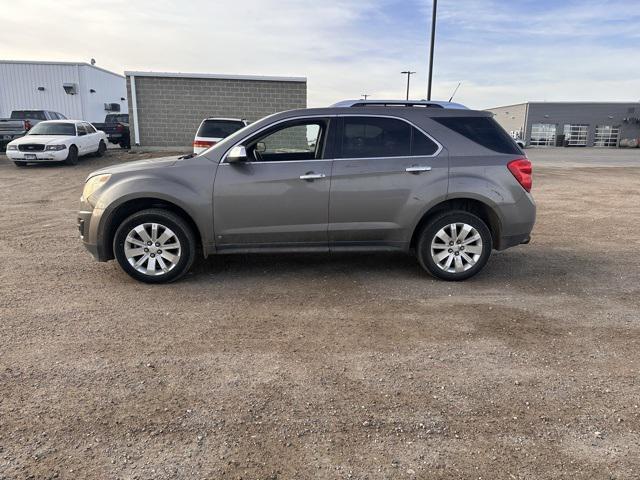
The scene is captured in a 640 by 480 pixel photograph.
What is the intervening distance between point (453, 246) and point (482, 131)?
130 cm

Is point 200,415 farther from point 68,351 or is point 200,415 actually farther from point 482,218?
point 482,218

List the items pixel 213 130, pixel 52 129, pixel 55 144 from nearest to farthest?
pixel 213 130 < pixel 55 144 < pixel 52 129

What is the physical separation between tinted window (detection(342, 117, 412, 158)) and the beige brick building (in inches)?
636

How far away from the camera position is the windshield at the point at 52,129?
18.2 m

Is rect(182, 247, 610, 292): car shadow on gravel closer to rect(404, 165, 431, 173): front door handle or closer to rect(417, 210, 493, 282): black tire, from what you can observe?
rect(417, 210, 493, 282): black tire

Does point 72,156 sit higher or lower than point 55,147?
lower

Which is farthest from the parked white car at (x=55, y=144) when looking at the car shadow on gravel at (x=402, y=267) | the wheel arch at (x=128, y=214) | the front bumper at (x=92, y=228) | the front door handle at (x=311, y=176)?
the front door handle at (x=311, y=176)

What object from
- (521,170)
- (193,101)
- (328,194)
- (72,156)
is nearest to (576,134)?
(193,101)

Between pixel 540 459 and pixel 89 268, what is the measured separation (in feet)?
16.8

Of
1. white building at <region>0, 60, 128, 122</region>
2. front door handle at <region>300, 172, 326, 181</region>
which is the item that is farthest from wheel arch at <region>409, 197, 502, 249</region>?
white building at <region>0, 60, 128, 122</region>

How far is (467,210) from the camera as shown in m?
5.57

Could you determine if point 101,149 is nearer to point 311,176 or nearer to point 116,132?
point 116,132

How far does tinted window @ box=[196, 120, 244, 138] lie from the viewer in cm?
1470

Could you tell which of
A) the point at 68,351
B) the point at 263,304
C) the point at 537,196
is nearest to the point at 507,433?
the point at 263,304
